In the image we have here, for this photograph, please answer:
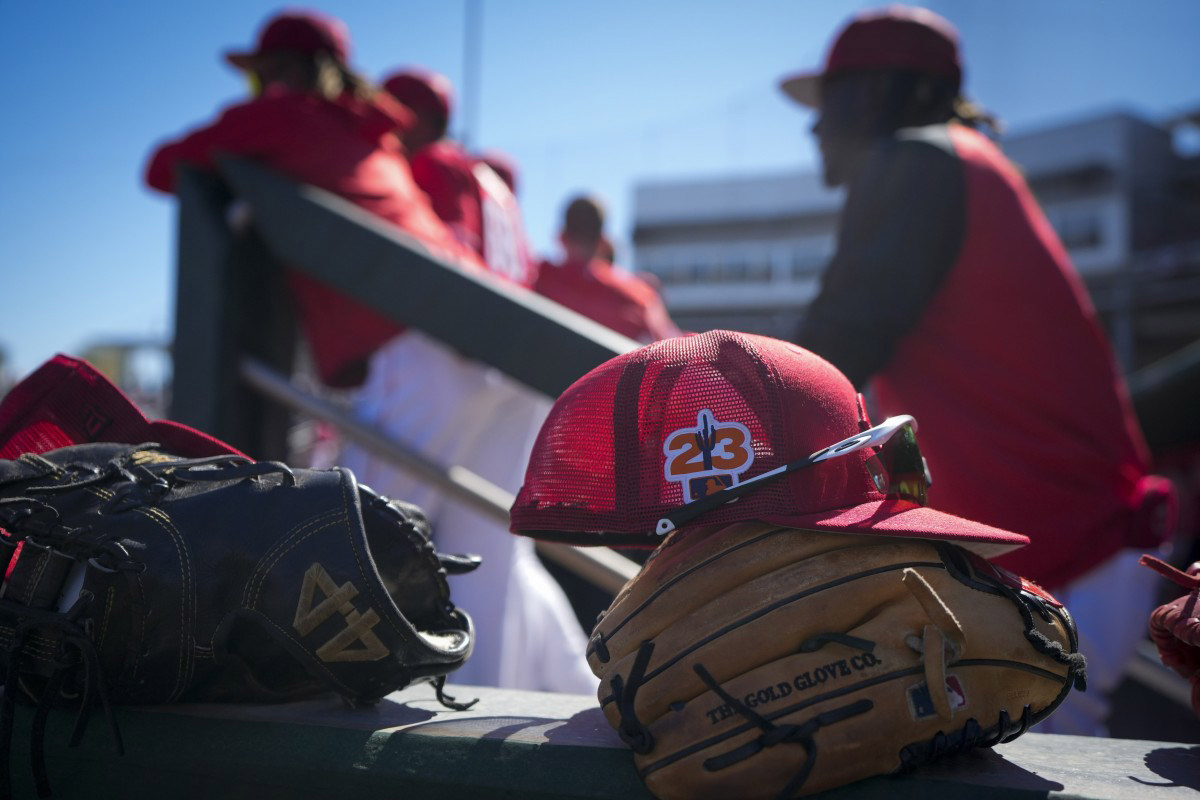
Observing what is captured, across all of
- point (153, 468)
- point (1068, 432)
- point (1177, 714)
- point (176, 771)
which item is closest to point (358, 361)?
point (153, 468)

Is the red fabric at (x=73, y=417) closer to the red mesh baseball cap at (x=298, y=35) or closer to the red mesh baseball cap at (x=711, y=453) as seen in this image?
the red mesh baseball cap at (x=711, y=453)

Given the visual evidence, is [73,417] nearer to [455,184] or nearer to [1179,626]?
[1179,626]

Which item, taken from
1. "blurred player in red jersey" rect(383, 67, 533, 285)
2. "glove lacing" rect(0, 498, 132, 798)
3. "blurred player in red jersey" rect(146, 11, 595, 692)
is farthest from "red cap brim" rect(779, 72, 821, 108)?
"glove lacing" rect(0, 498, 132, 798)

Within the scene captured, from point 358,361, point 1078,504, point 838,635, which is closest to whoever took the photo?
point 838,635

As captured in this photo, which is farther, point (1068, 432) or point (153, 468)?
point (1068, 432)

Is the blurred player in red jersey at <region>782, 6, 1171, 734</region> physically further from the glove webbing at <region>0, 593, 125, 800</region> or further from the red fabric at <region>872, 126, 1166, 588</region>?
the glove webbing at <region>0, 593, 125, 800</region>

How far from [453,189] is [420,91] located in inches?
23.8

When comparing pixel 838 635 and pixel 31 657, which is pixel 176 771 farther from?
pixel 838 635

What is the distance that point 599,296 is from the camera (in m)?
4.50

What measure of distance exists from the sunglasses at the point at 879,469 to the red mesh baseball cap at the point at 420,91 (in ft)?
11.4

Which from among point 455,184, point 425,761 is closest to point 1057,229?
point 455,184

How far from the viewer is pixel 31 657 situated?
4.42ft

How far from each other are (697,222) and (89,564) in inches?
1328

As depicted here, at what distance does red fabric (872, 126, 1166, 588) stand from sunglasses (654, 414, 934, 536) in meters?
0.76
